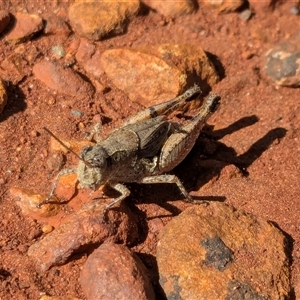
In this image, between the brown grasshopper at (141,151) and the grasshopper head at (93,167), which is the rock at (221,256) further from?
the grasshopper head at (93,167)

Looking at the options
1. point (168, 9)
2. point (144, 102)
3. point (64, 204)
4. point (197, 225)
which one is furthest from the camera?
point (168, 9)

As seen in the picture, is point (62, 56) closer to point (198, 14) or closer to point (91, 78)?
point (91, 78)

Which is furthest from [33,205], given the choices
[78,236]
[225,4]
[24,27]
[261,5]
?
[261,5]

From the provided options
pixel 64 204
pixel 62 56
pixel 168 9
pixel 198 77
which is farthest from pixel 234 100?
pixel 64 204

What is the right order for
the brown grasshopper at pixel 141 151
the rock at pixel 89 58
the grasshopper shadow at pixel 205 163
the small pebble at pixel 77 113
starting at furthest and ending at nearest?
the rock at pixel 89 58 < the small pebble at pixel 77 113 < the grasshopper shadow at pixel 205 163 < the brown grasshopper at pixel 141 151

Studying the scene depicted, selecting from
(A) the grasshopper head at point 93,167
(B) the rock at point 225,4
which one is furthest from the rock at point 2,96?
(B) the rock at point 225,4

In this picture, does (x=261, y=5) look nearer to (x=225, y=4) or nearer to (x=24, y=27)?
(x=225, y=4)
